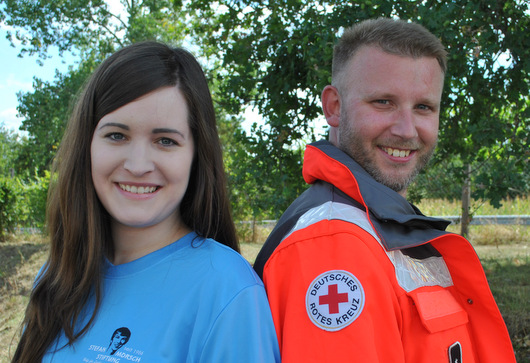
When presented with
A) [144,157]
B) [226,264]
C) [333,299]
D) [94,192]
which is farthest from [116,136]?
[333,299]

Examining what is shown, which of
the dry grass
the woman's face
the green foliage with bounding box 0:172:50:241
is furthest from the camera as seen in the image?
the green foliage with bounding box 0:172:50:241

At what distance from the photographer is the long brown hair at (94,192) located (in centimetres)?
159

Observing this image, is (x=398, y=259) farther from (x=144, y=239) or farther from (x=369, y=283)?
(x=144, y=239)

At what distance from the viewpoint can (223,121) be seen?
14.8m

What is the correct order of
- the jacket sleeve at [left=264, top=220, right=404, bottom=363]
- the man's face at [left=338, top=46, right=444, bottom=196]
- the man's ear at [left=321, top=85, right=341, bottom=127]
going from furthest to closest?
the man's ear at [left=321, top=85, right=341, bottom=127], the man's face at [left=338, top=46, right=444, bottom=196], the jacket sleeve at [left=264, top=220, right=404, bottom=363]

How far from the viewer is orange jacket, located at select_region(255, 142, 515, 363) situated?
1.30 meters

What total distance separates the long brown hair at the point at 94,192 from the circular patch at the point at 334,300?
514 mm

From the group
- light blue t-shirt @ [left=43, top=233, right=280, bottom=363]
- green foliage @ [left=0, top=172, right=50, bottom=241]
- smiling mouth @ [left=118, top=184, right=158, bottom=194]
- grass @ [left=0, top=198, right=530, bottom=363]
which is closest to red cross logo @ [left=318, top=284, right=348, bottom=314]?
light blue t-shirt @ [left=43, top=233, right=280, bottom=363]

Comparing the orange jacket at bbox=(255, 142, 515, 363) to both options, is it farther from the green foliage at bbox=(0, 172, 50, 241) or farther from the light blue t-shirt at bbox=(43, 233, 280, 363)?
the green foliage at bbox=(0, 172, 50, 241)

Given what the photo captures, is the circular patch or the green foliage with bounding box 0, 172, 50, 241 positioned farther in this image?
the green foliage with bounding box 0, 172, 50, 241

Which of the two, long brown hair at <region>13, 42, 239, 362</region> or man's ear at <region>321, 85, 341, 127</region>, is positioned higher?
man's ear at <region>321, 85, 341, 127</region>

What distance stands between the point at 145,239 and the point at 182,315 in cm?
39

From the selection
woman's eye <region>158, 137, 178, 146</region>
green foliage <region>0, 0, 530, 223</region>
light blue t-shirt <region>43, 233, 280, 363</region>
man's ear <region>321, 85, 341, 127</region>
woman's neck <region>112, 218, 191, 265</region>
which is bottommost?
light blue t-shirt <region>43, 233, 280, 363</region>

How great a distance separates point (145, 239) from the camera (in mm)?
1677
